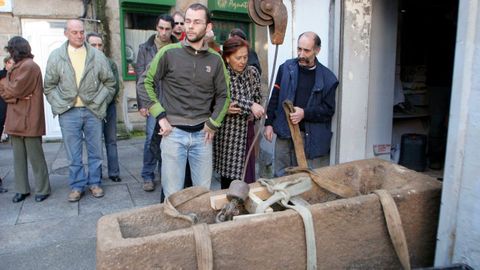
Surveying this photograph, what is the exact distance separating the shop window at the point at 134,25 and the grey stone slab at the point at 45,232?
5.13 metres

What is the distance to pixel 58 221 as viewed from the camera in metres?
4.05

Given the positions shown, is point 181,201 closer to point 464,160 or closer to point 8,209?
point 464,160

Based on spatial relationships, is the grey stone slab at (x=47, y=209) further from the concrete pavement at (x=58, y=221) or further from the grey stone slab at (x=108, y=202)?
the grey stone slab at (x=108, y=202)

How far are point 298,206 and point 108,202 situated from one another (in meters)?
3.18

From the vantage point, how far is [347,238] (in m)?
2.00

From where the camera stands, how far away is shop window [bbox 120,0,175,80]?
8.50 metres

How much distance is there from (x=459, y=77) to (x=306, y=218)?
3.57 feet

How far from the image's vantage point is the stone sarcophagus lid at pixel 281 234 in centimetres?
169

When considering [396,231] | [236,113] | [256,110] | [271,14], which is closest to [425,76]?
[256,110]

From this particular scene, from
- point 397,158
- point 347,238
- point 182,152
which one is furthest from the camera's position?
point 397,158

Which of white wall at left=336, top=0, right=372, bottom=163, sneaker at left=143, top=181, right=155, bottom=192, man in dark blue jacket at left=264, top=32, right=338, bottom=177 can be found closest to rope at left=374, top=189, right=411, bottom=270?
man in dark blue jacket at left=264, top=32, right=338, bottom=177

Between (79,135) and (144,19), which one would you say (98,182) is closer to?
(79,135)

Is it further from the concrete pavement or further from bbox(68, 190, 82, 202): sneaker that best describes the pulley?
bbox(68, 190, 82, 202): sneaker

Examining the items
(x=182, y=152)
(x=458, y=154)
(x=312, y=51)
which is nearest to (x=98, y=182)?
(x=182, y=152)
